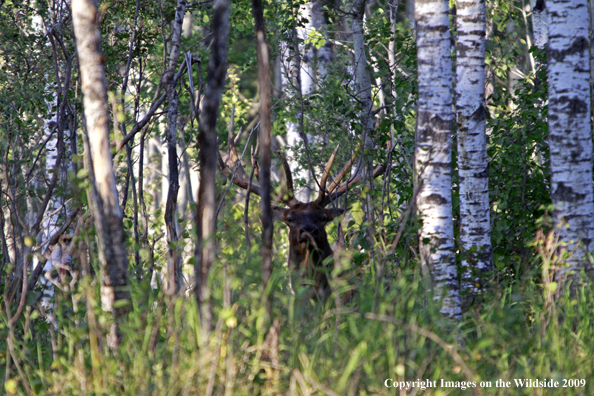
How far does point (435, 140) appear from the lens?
14.9 feet

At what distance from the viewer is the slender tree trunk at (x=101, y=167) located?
Result: 3213 mm

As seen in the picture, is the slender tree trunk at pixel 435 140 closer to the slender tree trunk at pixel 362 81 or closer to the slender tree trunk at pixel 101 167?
the slender tree trunk at pixel 362 81

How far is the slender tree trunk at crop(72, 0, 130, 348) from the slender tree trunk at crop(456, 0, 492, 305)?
362 cm

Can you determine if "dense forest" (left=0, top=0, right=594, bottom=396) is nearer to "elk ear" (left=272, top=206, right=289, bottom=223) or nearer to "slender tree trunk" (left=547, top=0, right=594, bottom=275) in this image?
"slender tree trunk" (left=547, top=0, right=594, bottom=275)

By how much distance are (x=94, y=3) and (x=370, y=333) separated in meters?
2.63

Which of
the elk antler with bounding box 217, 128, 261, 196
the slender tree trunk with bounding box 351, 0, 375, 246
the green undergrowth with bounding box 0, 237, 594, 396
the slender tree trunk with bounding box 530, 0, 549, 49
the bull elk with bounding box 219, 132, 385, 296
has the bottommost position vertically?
the green undergrowth with bounding box 0, 237, 594, 396

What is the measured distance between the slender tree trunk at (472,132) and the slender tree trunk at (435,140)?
4.10 ft

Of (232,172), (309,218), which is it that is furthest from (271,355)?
(232,172)

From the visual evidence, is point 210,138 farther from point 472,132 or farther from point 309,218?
point 309,218

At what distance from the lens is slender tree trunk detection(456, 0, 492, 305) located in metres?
5.63

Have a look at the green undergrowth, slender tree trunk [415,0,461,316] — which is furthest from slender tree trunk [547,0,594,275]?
the green undergrowth

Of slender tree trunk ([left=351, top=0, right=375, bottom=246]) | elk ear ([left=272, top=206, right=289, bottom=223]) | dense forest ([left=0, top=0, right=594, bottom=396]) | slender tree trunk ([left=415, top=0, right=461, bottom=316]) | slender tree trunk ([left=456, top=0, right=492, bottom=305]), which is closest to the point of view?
dense forest ([left=0, top=0, right=594, bottom=396])

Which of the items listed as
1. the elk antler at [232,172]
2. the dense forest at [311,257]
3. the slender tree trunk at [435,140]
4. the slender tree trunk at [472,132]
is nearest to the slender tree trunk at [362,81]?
the dense forest at [311,257]

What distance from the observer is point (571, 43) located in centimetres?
469
